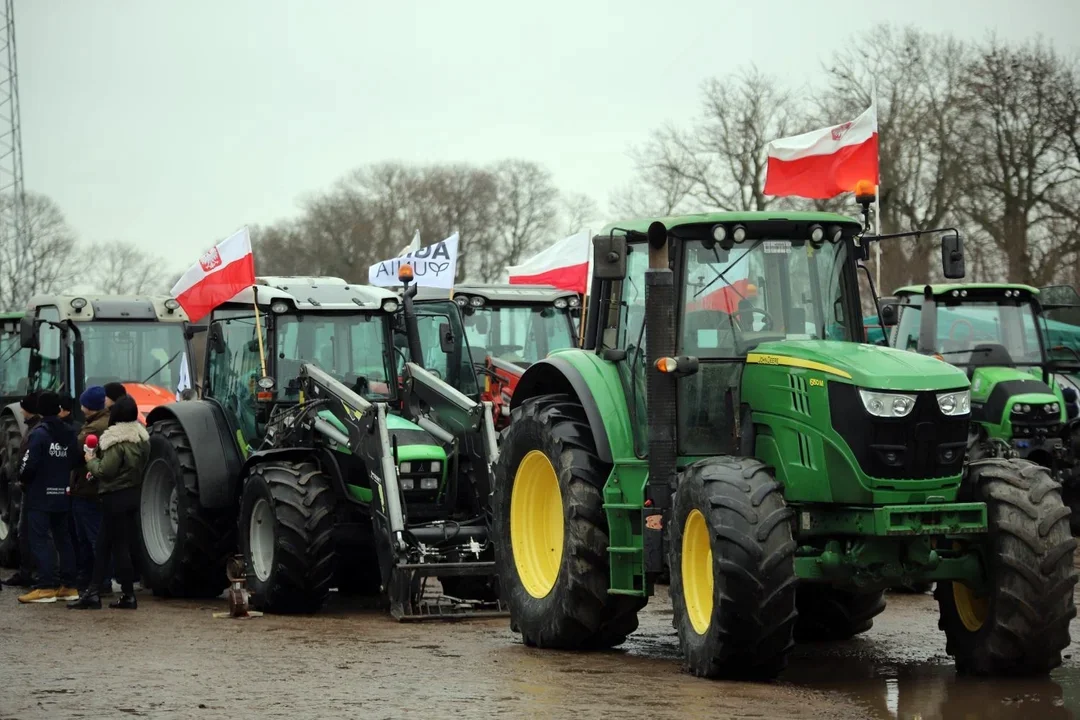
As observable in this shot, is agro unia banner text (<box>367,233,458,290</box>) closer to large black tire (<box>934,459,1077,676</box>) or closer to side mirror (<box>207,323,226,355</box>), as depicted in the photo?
side mirror (<box>207,323,226,355</box>)

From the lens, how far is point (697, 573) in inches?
333

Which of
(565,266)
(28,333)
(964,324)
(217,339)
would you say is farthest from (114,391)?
Answer: (964,324)

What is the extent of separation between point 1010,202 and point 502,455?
26033 millimetres

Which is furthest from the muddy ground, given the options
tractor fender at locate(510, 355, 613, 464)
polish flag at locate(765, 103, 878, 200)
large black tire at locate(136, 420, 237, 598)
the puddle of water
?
polish flag at locate(765, 103, 878, 200)

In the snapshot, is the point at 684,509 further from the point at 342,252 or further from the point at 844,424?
the point at 342,252

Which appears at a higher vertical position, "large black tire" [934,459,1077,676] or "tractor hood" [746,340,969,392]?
"tractor hood" [746,340,969,392]

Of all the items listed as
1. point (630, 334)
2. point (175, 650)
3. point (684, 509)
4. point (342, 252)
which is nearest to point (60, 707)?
point (175, 650)

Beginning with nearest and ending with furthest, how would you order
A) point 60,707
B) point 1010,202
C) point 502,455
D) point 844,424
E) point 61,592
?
1. point 60,707
2. point 844,424
3. point 502,455
4. point 61,592
5. point 1010,202

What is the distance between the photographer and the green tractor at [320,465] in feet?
37.8

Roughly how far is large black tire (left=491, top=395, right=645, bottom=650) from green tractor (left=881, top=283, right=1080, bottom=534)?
7.24 metres

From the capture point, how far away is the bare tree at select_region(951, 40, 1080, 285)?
109 ft

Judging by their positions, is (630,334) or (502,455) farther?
(502,455)

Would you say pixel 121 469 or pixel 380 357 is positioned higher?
pixel 380 357

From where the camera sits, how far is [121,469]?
41.1ft
